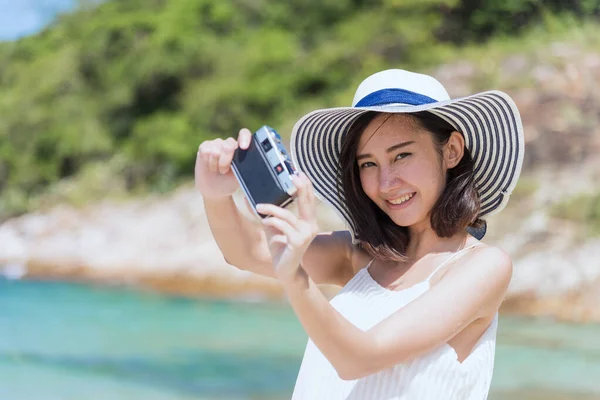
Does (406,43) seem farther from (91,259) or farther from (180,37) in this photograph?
(91,259)

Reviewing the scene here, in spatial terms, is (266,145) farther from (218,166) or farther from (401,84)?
(401,84)

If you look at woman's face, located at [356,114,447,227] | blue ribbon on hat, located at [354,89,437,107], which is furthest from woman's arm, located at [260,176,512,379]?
blue ribbon on hat, located at [354,89,437,107]

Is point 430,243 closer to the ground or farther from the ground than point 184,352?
closer to the ground

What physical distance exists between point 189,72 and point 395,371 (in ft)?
46.1

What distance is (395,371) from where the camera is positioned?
117 centimetres

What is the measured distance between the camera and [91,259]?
1087 centimetres

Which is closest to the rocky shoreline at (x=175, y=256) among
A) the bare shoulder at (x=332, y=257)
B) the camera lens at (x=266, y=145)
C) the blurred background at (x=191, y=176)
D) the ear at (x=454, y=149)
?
the blurred background at (x=191, y=176)

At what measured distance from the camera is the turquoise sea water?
576 centimetres

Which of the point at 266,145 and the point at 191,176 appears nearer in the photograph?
the point at 266,145

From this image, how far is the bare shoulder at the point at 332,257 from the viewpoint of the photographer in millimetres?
1469

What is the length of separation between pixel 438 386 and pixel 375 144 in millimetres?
355

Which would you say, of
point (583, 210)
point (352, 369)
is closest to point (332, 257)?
point (352, 369)

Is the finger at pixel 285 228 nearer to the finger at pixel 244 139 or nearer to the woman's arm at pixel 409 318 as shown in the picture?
the woman's arm at pixel 409 318

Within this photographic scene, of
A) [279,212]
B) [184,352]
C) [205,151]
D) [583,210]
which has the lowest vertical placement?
[279,212]
